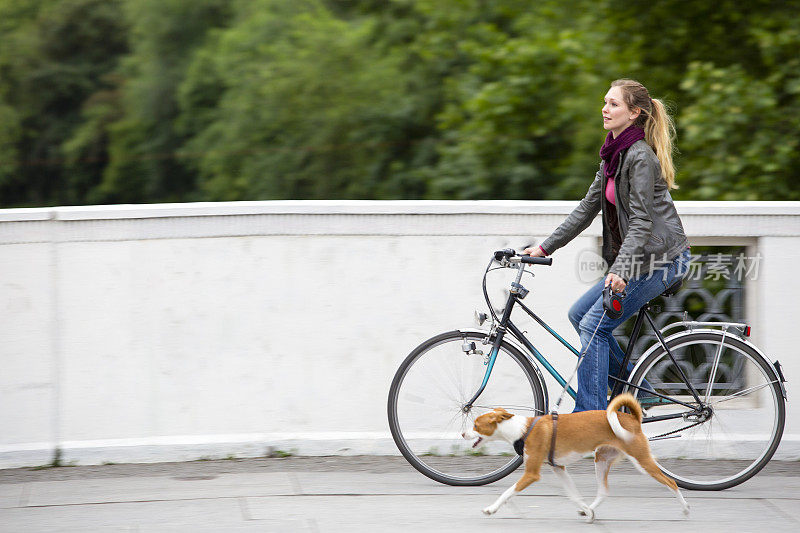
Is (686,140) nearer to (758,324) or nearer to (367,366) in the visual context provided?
(758,324)

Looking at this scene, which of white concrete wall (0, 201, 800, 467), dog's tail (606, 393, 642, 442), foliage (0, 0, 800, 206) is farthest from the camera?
foliage (0, 0, 800, 206)

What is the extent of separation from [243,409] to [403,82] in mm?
7409

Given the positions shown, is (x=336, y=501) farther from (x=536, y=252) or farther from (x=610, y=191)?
(x=610, y=191)

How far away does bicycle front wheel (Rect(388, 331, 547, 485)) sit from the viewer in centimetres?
492

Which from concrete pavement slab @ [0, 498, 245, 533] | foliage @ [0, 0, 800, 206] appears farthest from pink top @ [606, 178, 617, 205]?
foliage @ [0, 0, 800, 206]

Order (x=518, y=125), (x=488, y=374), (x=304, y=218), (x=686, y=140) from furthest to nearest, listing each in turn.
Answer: (x=518, y=125) → (x=686, y=140) → (x=304, y=218) → (x=488, y=374)

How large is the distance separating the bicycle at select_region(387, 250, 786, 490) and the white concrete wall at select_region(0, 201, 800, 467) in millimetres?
471

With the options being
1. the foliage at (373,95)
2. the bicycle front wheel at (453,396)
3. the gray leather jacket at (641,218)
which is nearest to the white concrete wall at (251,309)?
the bicycle front wheel at (453,396)

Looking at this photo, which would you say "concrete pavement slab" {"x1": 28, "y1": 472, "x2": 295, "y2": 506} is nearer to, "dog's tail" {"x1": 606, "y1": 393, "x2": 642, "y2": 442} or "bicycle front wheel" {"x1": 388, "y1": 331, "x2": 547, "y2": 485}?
"bicycle front wheel" {"x1": 388, "y1": 331, "x2": 547, "y2": 485}

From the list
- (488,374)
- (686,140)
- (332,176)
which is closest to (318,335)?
(488,374)

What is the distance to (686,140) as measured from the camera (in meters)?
9.00

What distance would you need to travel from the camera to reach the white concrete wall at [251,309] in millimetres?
5332

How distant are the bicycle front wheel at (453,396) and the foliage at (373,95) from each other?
4188 mm

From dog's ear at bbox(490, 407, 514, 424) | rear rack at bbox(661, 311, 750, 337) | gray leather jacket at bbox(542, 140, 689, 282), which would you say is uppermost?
gray leather jacket at bbox(542, 140, 689, 282)
